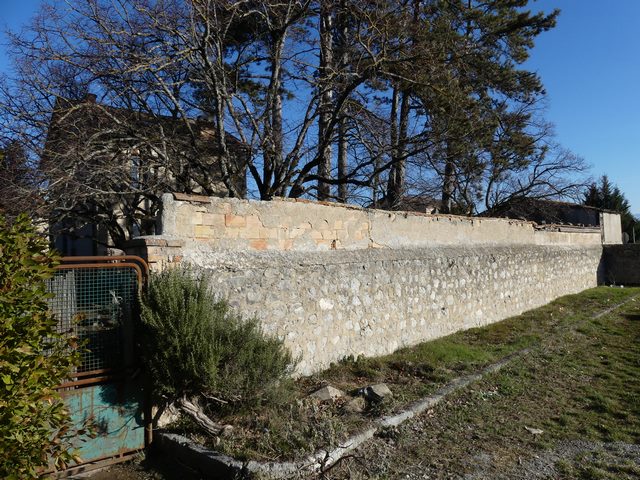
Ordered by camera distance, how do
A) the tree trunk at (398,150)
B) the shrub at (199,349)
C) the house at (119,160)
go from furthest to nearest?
the tree trunk at (398,150) → the house at (119,160) → the shrub at (199,349)

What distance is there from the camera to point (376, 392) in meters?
5.41

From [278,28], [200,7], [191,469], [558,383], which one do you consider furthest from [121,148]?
[558,383]

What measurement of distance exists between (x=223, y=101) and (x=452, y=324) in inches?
257

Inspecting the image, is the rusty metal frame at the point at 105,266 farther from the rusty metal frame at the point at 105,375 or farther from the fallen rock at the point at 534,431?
the fallen rock at the point at 534,431

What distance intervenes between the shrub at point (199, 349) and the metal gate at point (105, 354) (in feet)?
0.70

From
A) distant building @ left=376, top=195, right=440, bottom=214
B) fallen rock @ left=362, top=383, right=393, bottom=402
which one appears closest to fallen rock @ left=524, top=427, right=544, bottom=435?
fallen rock @ left=362, top=383, right=393, bottom=402

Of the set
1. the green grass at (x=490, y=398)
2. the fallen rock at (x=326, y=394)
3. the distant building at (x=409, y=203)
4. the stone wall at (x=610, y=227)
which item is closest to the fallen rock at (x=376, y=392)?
the green grass at (x=490, y=398)

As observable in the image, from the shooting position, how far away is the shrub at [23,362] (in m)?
2.47

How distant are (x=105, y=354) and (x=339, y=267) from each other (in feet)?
10.9

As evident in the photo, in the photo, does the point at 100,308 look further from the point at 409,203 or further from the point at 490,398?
the point at 409,203

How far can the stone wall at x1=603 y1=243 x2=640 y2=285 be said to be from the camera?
20.3 metres

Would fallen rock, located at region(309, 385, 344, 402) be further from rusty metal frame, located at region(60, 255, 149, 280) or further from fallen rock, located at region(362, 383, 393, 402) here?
rusty metal frame, located at region(60, 255, 149, 280)

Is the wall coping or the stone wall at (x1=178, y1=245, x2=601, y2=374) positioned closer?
the wall coping

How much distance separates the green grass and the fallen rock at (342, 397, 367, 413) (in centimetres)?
9
